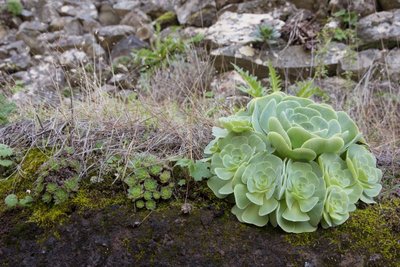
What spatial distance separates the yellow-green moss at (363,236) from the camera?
1415 mm

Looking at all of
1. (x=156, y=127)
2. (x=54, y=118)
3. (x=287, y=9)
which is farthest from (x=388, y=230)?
(x=287, y=9)

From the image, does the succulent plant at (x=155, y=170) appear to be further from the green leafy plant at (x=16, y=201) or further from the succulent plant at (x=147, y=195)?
the green leafy plant at (x=16, y=201)

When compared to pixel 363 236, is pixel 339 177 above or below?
above

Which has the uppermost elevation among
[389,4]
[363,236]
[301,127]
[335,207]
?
[301,127]

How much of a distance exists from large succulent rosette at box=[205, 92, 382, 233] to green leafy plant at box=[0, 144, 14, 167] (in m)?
0.87

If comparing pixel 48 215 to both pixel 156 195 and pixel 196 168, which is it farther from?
pixel 196 168

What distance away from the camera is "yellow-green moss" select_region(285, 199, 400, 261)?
4.64 feet

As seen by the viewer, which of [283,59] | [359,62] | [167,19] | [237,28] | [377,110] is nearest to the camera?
[377,110]

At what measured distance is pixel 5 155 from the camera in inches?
67.3

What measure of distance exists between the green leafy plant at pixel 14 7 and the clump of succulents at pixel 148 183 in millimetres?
5661

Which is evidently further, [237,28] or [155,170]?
[237,28]

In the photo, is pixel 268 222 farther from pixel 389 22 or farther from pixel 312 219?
pixel 389 22

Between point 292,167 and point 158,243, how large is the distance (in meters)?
0.57

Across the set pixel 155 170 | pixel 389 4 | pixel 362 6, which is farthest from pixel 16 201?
pixel 389 4
